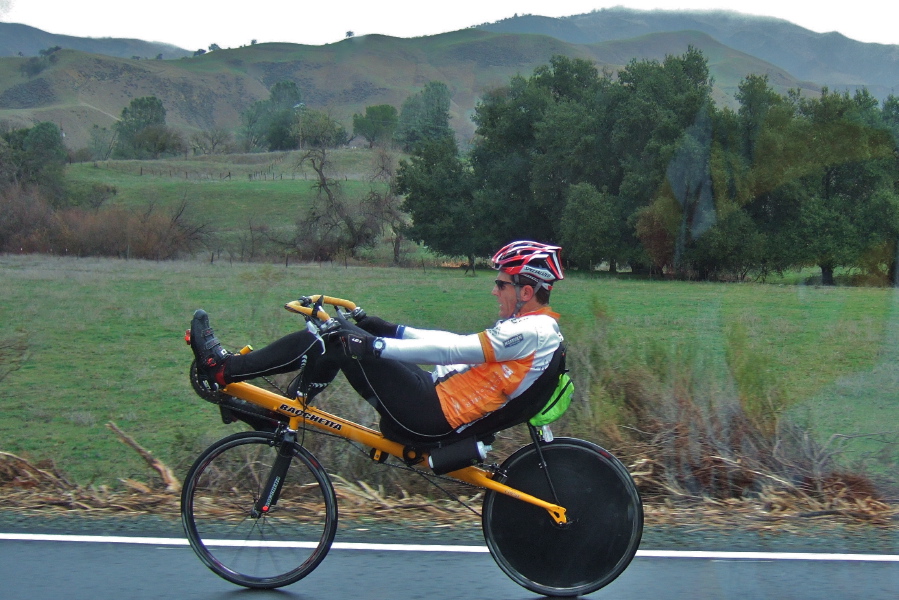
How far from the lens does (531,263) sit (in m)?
4.23

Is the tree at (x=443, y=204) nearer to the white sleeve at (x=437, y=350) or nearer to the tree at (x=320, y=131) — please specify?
the tree at (x=320, y=131)

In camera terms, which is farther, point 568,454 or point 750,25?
point 750,25

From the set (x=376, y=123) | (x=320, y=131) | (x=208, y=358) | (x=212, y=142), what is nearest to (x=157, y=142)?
(x=212, y=142)

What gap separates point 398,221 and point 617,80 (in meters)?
16.7

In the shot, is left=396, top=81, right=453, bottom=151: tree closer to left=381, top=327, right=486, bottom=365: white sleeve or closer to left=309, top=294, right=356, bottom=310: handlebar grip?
left=309, top=294, right=356, bottom=310: handlebar grip

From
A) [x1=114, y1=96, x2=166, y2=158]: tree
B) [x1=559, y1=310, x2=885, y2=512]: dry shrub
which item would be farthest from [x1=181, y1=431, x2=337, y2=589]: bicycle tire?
[x1=114, y1=96, x2=166, y2=158]: tree

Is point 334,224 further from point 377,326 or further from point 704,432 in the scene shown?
point 377,326

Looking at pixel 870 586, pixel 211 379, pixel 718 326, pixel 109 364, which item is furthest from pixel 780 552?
pixel 718 326

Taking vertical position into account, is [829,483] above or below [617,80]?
below

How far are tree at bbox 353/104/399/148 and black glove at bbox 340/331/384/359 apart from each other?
350ft

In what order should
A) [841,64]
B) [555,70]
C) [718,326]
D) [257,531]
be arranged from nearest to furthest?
1. [257,531]
2. [718,326]
3. [555,70]
4. [841,64]

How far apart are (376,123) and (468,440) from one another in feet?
387

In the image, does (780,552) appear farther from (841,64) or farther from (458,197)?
(841,64)

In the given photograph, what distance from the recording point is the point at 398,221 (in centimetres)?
5944
